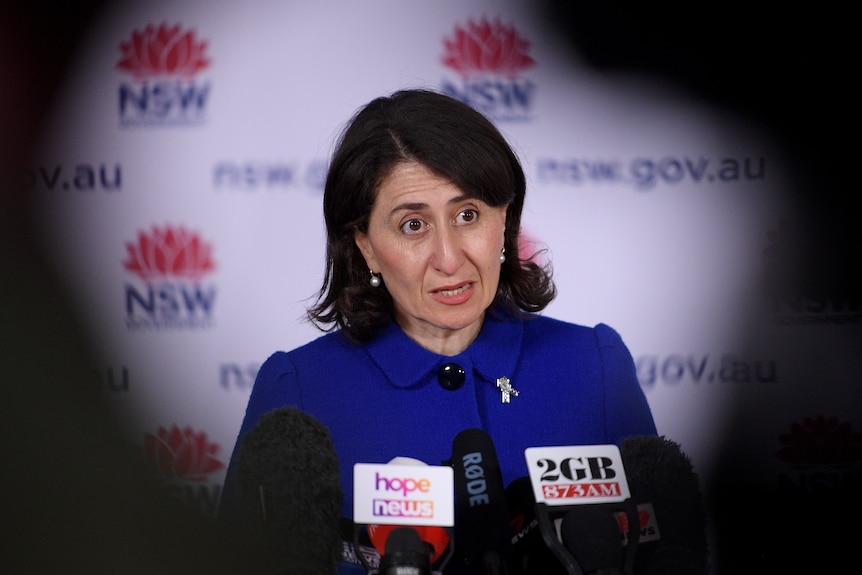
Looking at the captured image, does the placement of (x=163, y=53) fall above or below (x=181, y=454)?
above

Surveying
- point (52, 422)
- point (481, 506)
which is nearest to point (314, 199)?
point (52, 422)

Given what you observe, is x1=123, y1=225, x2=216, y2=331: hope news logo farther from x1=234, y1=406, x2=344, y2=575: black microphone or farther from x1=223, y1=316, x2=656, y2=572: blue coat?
x1=234, y1=406, x2=344, y2=575: black microphone

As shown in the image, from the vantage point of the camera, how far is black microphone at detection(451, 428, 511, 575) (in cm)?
125

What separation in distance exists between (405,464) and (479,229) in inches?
24.9

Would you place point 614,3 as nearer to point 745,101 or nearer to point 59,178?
point 745,101

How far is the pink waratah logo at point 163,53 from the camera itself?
235 cm

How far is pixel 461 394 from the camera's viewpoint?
6.27 ft

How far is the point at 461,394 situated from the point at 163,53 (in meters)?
1.17

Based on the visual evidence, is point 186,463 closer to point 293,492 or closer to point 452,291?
point 452,291

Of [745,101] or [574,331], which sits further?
[745,101]

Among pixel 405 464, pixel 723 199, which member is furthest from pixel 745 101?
pixel 405 464

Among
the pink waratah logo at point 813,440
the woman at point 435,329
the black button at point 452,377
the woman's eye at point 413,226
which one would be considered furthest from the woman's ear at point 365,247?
the pink waratah logo at point 813,440

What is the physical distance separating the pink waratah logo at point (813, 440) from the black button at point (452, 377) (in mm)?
1022

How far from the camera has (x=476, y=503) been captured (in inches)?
50.4
